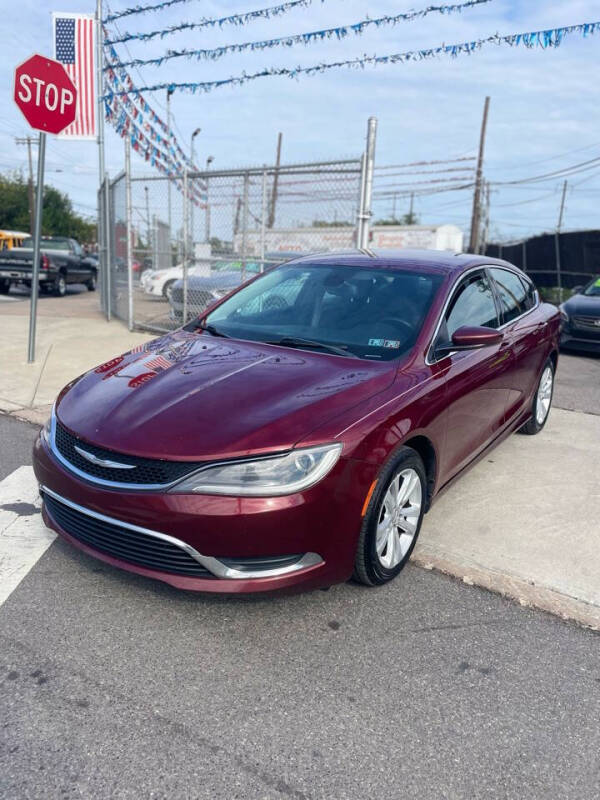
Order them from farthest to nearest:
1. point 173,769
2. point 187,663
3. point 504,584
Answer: point 504,584 < point 187,663 < point 173,769

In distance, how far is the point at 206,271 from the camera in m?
9.91

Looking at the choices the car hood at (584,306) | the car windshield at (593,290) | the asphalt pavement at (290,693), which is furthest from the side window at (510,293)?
the car windshield at (593,290)

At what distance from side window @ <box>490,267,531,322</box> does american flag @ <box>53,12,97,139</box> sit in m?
9.94

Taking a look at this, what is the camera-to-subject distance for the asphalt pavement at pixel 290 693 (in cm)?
205

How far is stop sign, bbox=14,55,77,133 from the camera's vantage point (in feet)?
22.6

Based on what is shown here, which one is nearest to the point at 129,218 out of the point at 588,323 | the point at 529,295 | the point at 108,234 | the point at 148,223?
the point at 148,223

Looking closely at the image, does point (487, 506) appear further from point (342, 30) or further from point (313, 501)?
point (342, 30)

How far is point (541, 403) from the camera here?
18.8 feet

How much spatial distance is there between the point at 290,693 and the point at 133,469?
3.46 feet

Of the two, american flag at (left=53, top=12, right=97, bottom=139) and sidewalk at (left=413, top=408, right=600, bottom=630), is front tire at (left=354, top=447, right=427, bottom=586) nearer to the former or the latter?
sidewalk at (left=413, top=408, right=600, bottom=630)

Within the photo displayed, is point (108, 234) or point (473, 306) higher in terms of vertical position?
point (108, 234)

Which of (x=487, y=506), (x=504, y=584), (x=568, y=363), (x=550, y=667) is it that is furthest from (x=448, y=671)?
(x=568, y=363)

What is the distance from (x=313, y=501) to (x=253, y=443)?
33 cm

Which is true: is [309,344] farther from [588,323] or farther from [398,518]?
[588,323]
